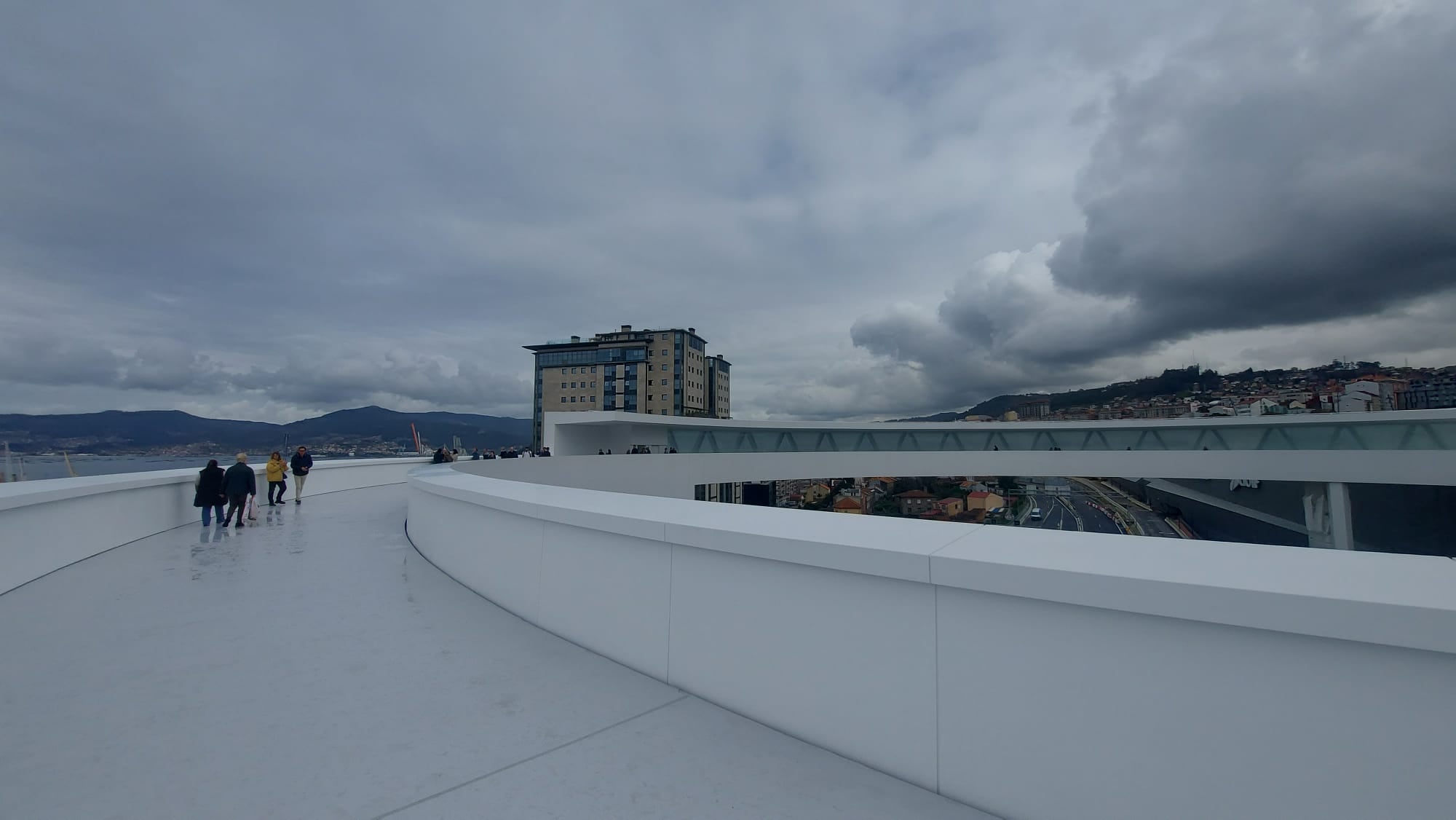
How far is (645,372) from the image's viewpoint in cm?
8950

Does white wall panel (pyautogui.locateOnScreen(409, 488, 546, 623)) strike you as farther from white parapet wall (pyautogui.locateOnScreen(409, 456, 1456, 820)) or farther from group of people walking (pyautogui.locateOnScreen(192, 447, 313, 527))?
group of people walking (pyautogui.locateOnScreen(192, 447, 313, 527))

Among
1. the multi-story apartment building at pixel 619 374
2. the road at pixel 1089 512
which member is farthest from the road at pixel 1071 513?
the multi-story apartment building at pixel 619 374

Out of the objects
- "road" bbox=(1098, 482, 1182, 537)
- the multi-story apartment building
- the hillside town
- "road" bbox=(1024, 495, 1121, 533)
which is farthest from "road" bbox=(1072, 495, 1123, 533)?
the multi-story apartment building

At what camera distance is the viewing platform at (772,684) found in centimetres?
173

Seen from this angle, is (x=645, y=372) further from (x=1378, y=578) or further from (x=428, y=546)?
(x=1378, y=578)

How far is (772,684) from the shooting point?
9.97ft

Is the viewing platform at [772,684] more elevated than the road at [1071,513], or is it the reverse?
the viewing platform at [772,684]

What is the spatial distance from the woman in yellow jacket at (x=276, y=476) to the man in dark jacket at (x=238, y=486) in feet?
10.0

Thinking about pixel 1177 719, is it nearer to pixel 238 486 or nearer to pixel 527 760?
pixel 527 760

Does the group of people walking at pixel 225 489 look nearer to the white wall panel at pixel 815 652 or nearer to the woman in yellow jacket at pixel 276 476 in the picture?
the woman in yellow jacket at pixel 276 476

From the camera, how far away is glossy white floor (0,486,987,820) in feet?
7.89

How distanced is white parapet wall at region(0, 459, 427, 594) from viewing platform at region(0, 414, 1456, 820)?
1.79 m

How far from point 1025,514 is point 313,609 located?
18.1m

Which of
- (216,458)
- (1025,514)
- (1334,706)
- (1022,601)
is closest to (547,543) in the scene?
(1022,601)
